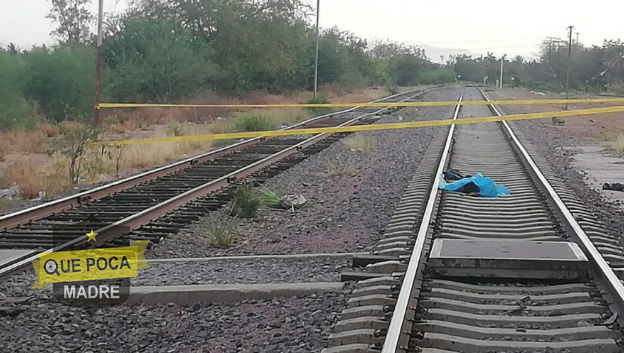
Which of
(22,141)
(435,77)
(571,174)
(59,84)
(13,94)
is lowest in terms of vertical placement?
(22,141)

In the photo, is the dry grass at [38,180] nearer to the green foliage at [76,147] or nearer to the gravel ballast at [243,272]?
the green foliage at [76,147]

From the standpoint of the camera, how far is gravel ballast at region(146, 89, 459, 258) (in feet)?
29.8

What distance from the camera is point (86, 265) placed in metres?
7.73

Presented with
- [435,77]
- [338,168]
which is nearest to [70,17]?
[338,168]

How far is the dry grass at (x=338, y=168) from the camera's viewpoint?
15429mm

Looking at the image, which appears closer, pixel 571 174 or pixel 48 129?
pixel 571 174

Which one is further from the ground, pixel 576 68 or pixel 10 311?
pixel 576 68

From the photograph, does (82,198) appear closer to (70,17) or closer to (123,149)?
(123,149)

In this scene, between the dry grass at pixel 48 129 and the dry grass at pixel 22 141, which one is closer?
the dry grass at pixel 22 141

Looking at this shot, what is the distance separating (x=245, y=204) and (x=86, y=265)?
12.1 feet

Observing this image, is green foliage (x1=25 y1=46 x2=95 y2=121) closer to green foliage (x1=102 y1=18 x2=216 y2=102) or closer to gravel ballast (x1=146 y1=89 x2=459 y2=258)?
green foliage (x1=102 y1=18 x2=216 y2=102)

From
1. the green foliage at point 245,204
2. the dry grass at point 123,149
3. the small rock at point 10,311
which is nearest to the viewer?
the small rock at point 10,311

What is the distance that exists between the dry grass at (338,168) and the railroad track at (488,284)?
4431 mm

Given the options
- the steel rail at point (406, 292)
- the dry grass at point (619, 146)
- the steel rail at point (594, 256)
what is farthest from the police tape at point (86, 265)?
the dry grass at point (619, 146)
